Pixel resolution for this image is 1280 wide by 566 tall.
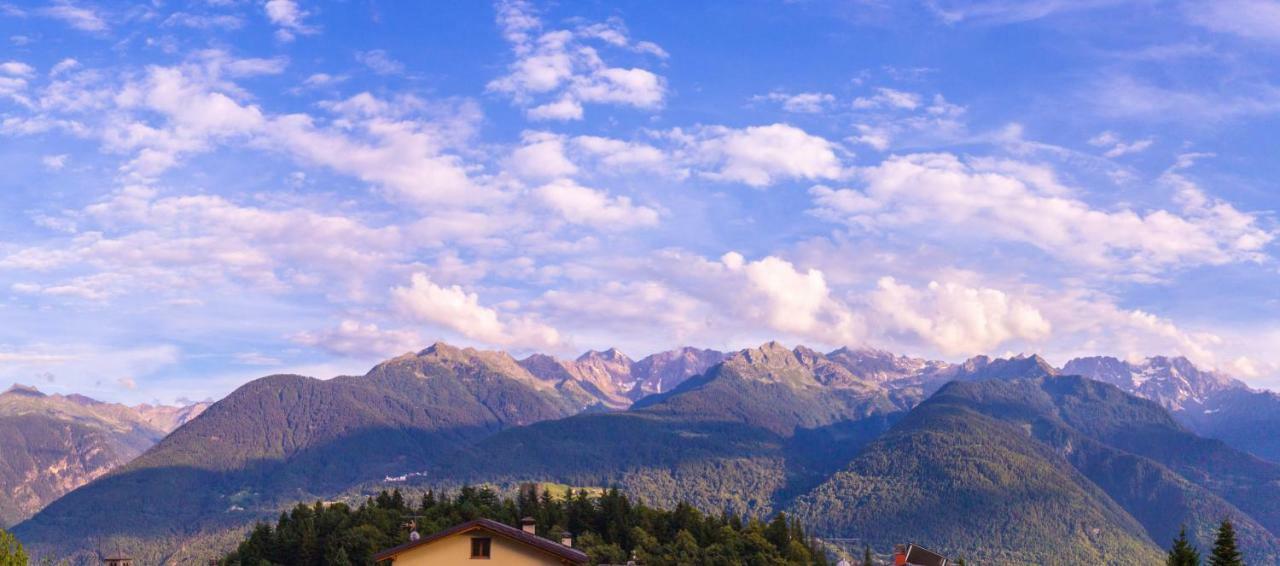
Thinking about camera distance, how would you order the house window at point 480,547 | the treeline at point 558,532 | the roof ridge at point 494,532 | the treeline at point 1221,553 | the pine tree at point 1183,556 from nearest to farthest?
the roof ridge at point 494,532, the house window at point 480,547, the treeline at point 1221,553, the pine tree at point 1183,556, the treeline at point 558,532

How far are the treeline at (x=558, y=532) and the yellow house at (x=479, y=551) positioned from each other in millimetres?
46600

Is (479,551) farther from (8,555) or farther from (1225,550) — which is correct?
(1225,550)

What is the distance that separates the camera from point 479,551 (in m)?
60.2

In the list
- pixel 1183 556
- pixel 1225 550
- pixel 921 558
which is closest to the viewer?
pixel 1225 550

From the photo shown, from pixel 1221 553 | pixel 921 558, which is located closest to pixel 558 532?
pixel 921 558

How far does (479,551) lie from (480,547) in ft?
0.74

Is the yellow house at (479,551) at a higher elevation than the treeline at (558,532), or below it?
below

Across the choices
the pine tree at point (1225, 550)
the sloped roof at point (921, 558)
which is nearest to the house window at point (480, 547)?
the pine tree at point (1225, 550)

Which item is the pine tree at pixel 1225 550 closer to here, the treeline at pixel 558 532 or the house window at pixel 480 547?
the house window at pixel 480 547

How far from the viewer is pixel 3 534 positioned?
45.6 meters

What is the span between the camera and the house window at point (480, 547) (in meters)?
60.2

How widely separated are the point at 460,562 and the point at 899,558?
5331 centimetres

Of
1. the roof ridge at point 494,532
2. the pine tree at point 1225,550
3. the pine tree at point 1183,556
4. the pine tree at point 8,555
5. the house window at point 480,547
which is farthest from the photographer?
the pine tree at point 1183,556

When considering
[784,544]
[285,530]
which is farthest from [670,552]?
[285,530]
